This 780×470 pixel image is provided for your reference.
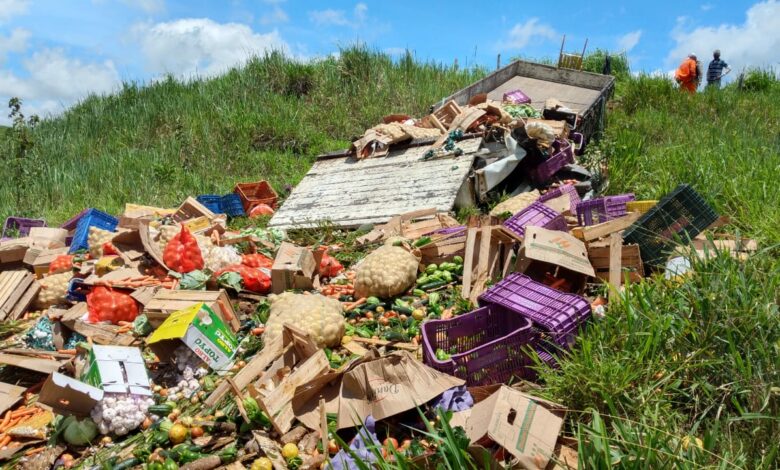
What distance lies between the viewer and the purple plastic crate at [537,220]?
4.85 metres

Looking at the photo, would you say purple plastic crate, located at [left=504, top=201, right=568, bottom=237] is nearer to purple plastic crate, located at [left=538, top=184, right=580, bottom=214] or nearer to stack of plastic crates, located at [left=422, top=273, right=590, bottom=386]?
purple plastic crate, located at [left=538, top=184, right=580, bottom=214]

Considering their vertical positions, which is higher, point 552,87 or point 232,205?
point 552,87

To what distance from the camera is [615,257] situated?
4297 millimetres

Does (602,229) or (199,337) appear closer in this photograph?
(199,337)

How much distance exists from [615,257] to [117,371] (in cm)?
349

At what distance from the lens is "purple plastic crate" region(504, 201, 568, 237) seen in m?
4.85

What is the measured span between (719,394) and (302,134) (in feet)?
34.9

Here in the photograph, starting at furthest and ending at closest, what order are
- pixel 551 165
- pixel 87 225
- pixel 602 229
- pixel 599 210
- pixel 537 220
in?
1. pixel 551 165
2. pixel 87 225
3. pixel 599 210
4. pixel 537 220
5. pixel 602 229

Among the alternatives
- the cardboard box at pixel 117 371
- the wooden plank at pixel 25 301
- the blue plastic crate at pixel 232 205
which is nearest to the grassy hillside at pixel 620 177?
the blue plastic crate at pixel 232 205

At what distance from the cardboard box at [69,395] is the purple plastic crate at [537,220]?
328 cm

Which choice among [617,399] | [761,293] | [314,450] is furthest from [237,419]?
[761,293]

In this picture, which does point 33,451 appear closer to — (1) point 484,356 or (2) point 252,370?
(2) point 252,370

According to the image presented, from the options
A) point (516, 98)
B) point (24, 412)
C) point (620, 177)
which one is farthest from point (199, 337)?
point (516, 98)

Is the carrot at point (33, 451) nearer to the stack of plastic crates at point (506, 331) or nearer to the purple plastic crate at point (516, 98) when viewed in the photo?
the stack of plastic crates at point (506, 331)
